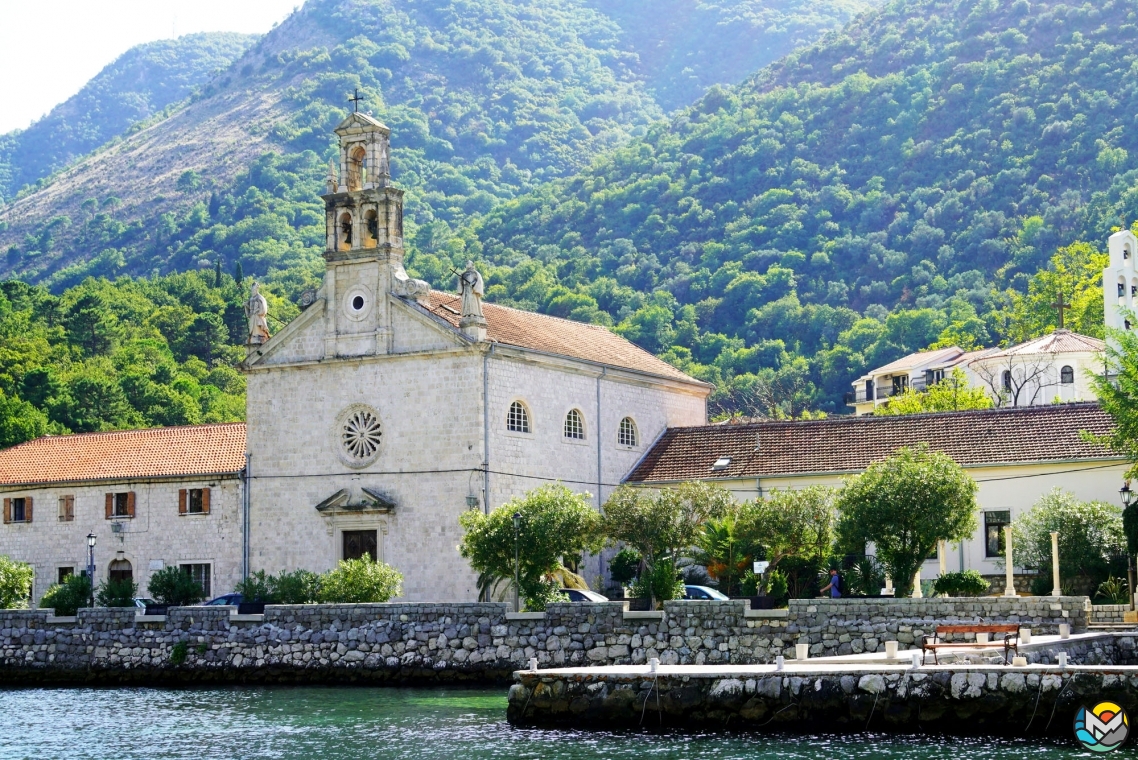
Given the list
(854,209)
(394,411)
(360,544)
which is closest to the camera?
(394,411)

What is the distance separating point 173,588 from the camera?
156 ft

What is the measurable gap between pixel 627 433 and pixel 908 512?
15.6 metres

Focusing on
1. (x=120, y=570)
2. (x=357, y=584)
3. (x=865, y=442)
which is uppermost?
(x=865, y=442)

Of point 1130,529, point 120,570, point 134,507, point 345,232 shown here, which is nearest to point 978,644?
point 1130,529

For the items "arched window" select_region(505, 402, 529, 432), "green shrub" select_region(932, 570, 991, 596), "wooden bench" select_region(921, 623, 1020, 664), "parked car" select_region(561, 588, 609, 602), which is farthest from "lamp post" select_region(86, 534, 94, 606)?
"wooden bench" select_region(921, 623, 1020, 664)

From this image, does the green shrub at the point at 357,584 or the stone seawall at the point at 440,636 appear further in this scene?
the green shrub at the point at 357,584

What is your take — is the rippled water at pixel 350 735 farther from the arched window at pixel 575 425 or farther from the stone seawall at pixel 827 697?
the arched window at pixel 575 425

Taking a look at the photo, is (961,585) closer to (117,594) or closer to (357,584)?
(357,584)

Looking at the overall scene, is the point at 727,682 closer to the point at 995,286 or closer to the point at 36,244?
the point at 995,286

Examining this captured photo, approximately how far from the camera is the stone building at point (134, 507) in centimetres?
5119

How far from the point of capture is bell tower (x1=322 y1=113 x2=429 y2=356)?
48.8m

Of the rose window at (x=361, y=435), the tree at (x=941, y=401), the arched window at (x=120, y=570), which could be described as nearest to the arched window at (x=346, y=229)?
the rose window at (x=361, y=435)

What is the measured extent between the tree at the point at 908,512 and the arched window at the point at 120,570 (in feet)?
78.9

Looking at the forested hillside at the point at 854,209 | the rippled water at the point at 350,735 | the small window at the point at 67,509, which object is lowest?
the rippled water at the point at 350,735
